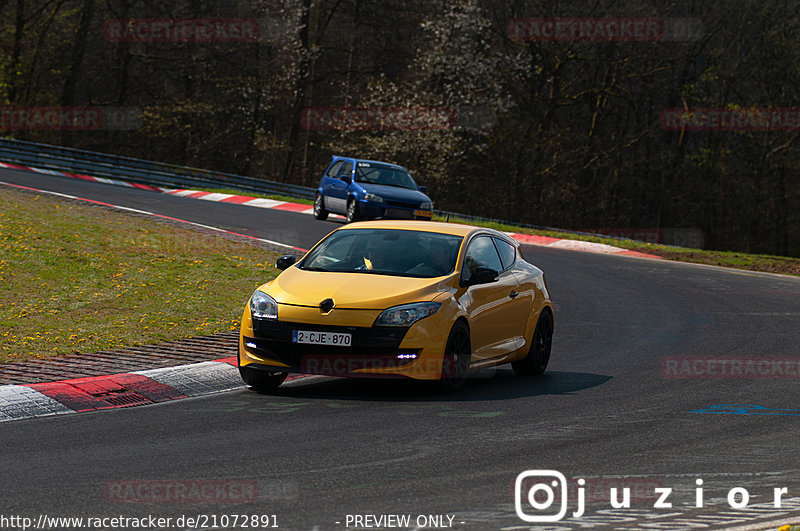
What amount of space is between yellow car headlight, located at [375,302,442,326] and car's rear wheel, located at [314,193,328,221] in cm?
1898

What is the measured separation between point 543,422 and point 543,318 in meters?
3.41

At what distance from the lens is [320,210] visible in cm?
2850

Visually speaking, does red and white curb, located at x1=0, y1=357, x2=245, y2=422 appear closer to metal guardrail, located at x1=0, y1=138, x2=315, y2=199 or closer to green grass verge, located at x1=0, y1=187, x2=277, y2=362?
green grass verge, located at x1=0, y1=187, x2=277, y2=362

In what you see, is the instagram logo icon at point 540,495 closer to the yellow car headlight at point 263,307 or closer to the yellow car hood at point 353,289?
the yellow car hood at point 353,289

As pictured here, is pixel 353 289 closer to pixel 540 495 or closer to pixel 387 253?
pixel 387 253

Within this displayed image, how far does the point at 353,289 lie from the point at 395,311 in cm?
50

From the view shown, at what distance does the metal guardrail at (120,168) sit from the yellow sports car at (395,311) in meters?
26.4

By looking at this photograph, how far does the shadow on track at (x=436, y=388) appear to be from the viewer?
9.60 meters

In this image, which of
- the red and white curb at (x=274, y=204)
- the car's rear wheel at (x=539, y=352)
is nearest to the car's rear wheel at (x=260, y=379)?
the car's rear wheel at (x=539, y=352)

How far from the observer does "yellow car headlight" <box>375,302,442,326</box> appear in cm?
936

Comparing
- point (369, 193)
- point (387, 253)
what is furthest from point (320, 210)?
point (387, 253)

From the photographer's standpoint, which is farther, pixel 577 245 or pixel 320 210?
pixel 320 210

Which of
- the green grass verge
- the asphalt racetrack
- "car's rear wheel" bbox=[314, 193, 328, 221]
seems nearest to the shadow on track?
the asphalt racetrack

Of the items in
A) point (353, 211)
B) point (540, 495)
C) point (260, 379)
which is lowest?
point (260, 379)
